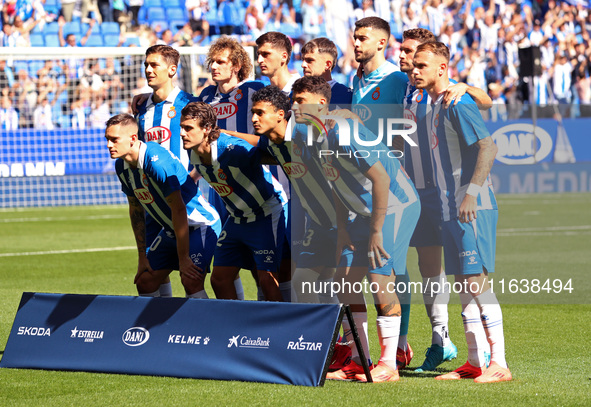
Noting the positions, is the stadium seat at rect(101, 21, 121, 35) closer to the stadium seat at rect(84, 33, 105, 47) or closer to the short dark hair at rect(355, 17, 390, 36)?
the stadium seat at rect(84, 33, 105, 47)

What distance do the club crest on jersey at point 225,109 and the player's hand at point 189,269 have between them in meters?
1.21

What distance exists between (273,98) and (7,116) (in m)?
13.0

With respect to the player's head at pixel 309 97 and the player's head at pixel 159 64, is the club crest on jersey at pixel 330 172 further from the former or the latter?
the player's head at pixel 159 64

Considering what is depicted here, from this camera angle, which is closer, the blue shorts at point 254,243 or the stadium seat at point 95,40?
the blue shorts at point 254,243

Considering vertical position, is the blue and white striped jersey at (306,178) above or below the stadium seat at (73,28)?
below

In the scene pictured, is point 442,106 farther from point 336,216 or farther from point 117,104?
point 117,104

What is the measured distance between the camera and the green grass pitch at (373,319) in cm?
493

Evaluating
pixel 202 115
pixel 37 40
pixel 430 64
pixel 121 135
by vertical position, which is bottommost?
pixel 121 135

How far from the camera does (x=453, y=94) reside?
5.39 metres

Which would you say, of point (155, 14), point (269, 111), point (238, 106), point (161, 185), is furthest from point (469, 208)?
A: point (155, 14)

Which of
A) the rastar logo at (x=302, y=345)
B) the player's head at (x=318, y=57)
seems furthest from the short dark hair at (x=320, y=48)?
the rastar logo at (x=302, y=345)

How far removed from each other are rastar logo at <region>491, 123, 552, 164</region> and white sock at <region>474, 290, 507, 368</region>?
10.9 meters

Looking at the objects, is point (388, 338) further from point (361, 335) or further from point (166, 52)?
point (166, 52)

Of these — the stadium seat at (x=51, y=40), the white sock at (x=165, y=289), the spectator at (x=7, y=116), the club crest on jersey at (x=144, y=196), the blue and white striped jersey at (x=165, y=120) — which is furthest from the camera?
the stadium seat at (x=51, y=40)
